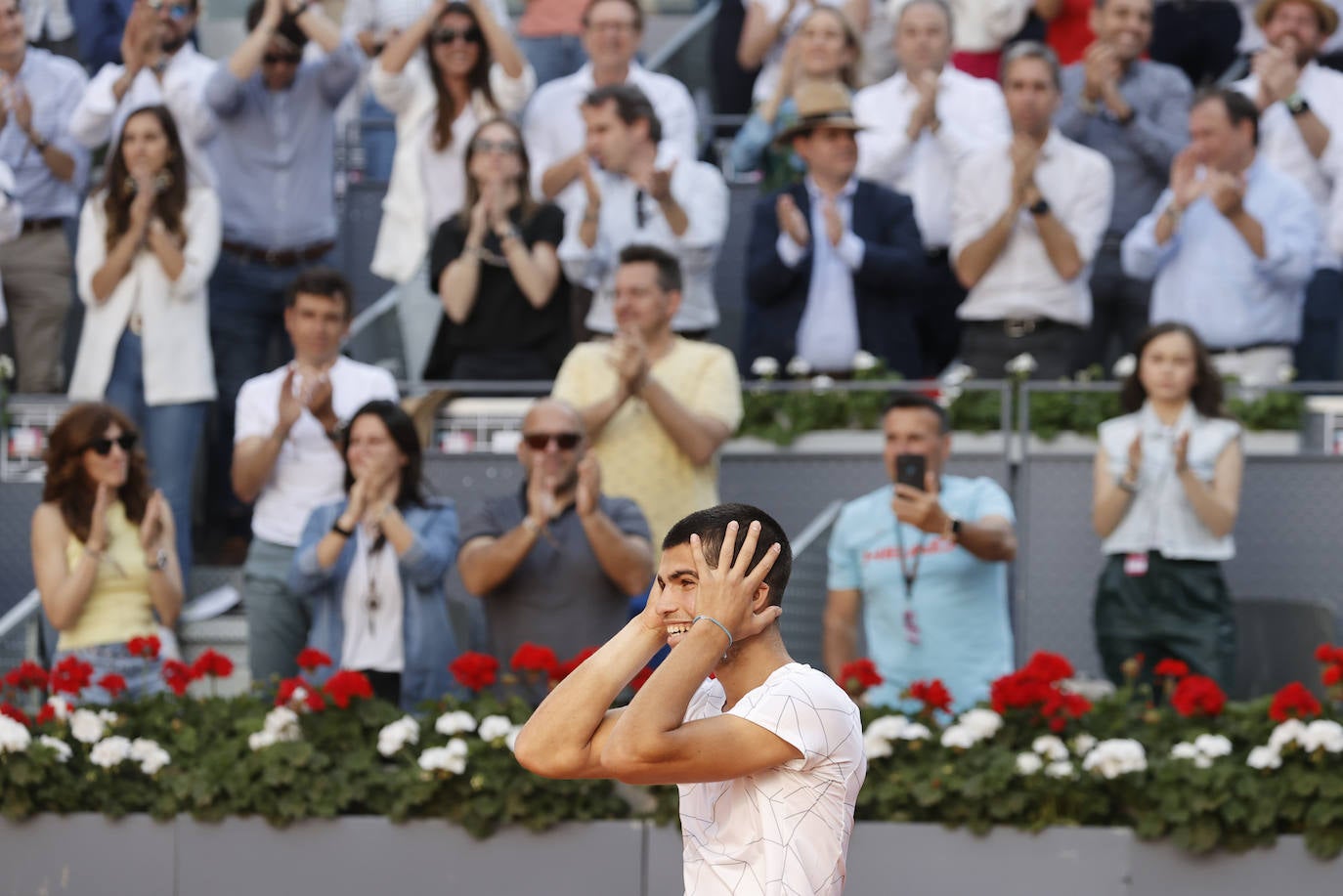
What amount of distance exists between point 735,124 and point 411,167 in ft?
8.19

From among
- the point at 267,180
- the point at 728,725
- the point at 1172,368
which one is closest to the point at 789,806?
the point at 728,725

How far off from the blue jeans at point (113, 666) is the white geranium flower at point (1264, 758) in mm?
4019

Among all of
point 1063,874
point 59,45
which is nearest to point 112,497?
point 1063,874

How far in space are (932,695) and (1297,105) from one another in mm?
4785

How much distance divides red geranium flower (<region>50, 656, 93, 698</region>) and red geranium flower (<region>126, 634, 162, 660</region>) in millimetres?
200

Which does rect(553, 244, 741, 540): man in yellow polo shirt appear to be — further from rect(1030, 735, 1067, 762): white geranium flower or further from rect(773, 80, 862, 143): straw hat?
rect(1030, 735, 1067, 762): white geranium flower

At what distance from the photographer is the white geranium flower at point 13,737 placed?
7453 mm

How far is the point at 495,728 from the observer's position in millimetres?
7324

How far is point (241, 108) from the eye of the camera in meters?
10.8

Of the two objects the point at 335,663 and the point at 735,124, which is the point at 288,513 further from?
the point at 735,124

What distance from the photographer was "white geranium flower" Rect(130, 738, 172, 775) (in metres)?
7.47

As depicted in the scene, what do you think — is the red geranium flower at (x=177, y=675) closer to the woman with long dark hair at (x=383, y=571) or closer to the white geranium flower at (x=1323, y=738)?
the woman with long dark hair at (x=383, y=571)

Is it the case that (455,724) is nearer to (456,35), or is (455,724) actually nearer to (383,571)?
(383,571)

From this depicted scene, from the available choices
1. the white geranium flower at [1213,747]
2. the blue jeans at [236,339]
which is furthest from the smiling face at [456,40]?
the white geranium flower at [1213,747]
